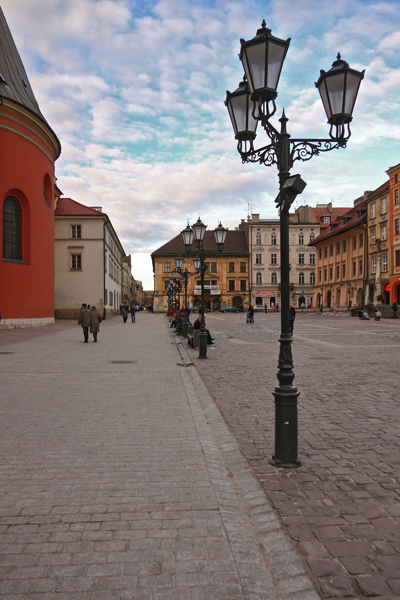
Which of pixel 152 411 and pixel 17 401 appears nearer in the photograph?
pixel 152 411

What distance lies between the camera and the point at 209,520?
3598 millimetres

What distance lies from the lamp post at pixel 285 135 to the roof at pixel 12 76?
2682cm

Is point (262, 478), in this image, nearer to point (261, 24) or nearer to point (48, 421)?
point (48, 421)

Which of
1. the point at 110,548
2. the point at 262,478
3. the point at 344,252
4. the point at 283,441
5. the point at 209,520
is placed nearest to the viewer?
the point at 110,548

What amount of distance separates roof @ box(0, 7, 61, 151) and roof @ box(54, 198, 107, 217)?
15.2 meters

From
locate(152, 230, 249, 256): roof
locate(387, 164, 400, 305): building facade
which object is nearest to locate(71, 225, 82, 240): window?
locate(387, 164, 400, 305): building facade

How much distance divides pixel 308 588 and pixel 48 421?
4722 mm

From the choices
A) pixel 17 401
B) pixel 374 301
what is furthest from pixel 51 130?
pixel 374 301

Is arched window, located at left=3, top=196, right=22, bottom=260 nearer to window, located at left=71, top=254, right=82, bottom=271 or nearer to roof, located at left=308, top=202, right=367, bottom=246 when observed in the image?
window, located at left=71, top=254, right=82, bottom=271

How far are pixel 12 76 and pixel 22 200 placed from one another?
27.7 feet

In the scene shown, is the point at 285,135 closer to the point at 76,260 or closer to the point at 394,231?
the point at 76,260

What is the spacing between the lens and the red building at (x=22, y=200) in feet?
91.3

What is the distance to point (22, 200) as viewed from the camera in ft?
97.7

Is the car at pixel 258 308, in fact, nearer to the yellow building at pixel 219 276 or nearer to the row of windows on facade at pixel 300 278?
the yellow building at pixel 219 276
